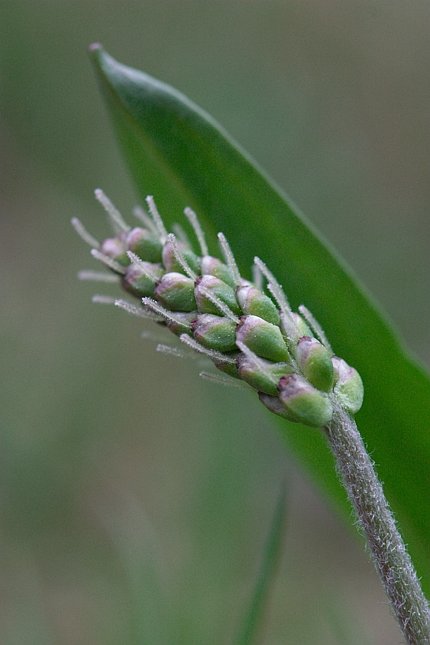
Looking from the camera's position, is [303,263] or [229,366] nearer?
[229,366]

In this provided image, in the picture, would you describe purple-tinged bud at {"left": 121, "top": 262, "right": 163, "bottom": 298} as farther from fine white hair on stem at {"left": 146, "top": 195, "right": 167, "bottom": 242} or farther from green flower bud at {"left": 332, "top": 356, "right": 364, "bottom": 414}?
green flower bud at {"left": 332, "top": 356, "right": 364, "bottom": 414}

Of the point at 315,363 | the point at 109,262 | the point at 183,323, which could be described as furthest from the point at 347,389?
the point at 109,262

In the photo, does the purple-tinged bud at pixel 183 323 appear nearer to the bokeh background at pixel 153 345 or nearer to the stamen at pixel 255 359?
the stamen at pixel 255 359

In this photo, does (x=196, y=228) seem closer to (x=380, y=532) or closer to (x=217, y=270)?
(x=217, y=270)

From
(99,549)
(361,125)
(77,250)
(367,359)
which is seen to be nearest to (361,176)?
(361,125)

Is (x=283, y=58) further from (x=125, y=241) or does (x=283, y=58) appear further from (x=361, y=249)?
→ (x=125, y=241)

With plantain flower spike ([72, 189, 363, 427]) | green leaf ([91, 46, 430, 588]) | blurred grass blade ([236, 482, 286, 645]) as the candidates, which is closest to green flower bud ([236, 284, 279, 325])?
plantain flower spike ([72, 189, 363, 427])
